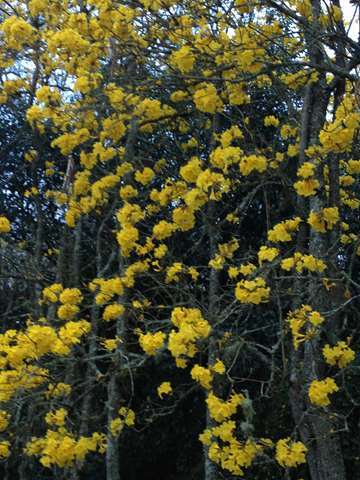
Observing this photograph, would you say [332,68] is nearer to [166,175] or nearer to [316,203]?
[316,203]

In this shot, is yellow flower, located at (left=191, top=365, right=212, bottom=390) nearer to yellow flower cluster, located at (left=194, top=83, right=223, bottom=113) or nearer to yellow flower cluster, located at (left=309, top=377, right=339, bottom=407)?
yellow flower cluster, located at (left=309, top=377, right=339, bottom=407)

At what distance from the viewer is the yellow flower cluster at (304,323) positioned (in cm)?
311

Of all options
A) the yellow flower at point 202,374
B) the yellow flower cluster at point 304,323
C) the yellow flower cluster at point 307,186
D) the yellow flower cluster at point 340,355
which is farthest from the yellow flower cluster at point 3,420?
the yellow flower cluster at point 307,186

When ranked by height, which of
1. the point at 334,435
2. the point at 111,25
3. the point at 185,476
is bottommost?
the point at 185,476

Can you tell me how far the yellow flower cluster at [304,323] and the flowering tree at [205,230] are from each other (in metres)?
0.01

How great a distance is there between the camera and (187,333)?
3.03 metres

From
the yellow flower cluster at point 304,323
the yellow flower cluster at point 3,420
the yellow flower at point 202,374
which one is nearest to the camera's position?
the yellow flower cluster at point 304,323

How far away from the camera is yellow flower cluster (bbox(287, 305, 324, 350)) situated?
10.2 ft

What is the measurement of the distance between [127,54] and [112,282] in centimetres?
158

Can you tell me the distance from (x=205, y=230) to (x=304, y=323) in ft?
6.06

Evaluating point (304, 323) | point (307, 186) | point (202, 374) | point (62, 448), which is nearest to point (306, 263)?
point (304, 323)

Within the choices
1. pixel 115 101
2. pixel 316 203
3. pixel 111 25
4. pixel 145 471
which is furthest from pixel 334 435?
pixel 145 471

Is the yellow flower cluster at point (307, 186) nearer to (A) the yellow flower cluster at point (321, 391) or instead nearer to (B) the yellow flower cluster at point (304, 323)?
(B) the yellow flower cluster at point (304, 323)

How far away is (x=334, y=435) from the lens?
3.57 meters
